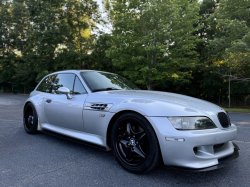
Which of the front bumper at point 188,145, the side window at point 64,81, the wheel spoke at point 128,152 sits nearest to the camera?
the front bumper at point 188,145

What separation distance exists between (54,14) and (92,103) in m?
28.3

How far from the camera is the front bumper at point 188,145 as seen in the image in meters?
2.30

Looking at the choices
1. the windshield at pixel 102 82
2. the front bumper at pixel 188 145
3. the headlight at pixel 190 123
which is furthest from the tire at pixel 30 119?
the headlight at pixel 190 123

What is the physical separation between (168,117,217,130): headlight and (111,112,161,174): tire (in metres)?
0.29

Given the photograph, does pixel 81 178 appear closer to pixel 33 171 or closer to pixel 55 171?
pixel 55 171

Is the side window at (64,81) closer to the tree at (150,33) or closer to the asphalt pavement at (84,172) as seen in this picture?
the asphalt pavement at (84,172)

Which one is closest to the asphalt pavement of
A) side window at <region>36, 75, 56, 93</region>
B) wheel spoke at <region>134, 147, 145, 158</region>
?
wheel spoke at <region>134, 147, 145, 158</region>

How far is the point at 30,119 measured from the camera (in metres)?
4.86

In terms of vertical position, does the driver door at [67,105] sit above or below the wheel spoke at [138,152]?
above

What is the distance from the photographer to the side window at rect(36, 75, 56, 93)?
4563mm

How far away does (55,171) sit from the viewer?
2.77m

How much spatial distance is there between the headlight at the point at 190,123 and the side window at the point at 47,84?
305 centimetres

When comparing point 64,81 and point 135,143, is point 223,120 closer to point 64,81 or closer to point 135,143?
point 135,143

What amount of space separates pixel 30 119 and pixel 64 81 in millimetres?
1499
